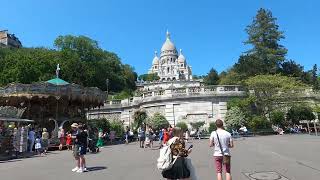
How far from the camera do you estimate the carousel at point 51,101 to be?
33531 millimetres

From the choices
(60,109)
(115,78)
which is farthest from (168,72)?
(60,109)

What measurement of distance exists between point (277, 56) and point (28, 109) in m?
49.1

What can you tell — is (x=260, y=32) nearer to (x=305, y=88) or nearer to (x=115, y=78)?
(x=305, y=88)

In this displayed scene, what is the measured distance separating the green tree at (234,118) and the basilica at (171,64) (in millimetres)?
113930

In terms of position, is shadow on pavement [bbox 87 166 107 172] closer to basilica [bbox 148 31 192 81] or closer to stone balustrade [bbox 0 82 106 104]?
stone balustrade [bbox 0 82 106 104]

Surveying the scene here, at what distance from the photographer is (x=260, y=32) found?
74.0 meters

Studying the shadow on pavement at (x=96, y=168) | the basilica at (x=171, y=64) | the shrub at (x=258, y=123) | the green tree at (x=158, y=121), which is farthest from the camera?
the basilica at (x=171, y=64)

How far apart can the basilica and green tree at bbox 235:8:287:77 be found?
88.7 m

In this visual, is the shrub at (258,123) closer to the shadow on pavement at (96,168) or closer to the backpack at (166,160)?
the shadow on pavement at (96,168)

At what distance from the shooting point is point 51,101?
36750mm

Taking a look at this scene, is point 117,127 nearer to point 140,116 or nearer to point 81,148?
point 140,116

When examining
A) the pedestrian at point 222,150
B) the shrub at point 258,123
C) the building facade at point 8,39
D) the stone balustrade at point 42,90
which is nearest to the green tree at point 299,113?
the shrub at point 258,123

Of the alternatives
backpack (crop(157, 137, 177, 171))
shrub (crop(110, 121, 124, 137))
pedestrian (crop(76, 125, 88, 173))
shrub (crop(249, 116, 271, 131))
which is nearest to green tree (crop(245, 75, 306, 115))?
shrub (crop(249, 116, 271, 131))

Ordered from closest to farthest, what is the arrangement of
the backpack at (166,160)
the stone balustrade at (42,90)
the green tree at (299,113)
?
1. the backpack at (166,160)
2. the stone balustrade at (42,90)
3. the green tree at (299,113)
